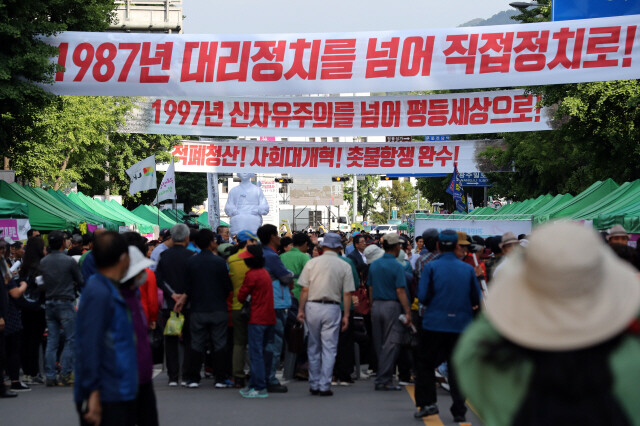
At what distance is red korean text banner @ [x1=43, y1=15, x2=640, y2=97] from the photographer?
15883mm

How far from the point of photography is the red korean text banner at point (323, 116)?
69.2 feet

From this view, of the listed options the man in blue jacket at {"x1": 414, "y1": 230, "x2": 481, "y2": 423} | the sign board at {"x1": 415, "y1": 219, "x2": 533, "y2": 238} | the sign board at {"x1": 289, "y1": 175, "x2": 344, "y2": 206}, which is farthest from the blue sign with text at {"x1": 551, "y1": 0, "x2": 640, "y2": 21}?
the sign board at {"x1": 289, "y1": 175, "x2": 344, "y2": 206}

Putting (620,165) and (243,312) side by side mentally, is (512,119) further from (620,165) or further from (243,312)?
(243,312)

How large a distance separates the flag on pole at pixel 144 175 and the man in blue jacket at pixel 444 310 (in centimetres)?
1688

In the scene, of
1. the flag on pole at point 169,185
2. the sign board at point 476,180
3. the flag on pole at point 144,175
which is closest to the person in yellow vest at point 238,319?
the flag on pole at point 169,185

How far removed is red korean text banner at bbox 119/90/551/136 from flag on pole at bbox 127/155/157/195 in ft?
11.6

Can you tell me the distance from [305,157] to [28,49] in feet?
34.1

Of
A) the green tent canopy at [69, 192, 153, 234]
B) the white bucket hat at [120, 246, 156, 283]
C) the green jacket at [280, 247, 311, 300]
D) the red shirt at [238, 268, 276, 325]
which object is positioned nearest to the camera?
the white bucket hat at [120, 246, 156, 283]

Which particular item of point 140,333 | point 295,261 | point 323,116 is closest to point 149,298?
point 295,261

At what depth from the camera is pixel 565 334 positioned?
278 centimetres

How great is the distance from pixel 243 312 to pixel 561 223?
343 inches

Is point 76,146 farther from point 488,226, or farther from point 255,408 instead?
point 255,408

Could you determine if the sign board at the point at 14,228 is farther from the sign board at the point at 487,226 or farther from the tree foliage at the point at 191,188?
the tree foliage at the point at 191,188

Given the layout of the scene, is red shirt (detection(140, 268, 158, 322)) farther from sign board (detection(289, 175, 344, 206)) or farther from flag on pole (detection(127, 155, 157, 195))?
sign board (detection(289, 175, 344, 206))
